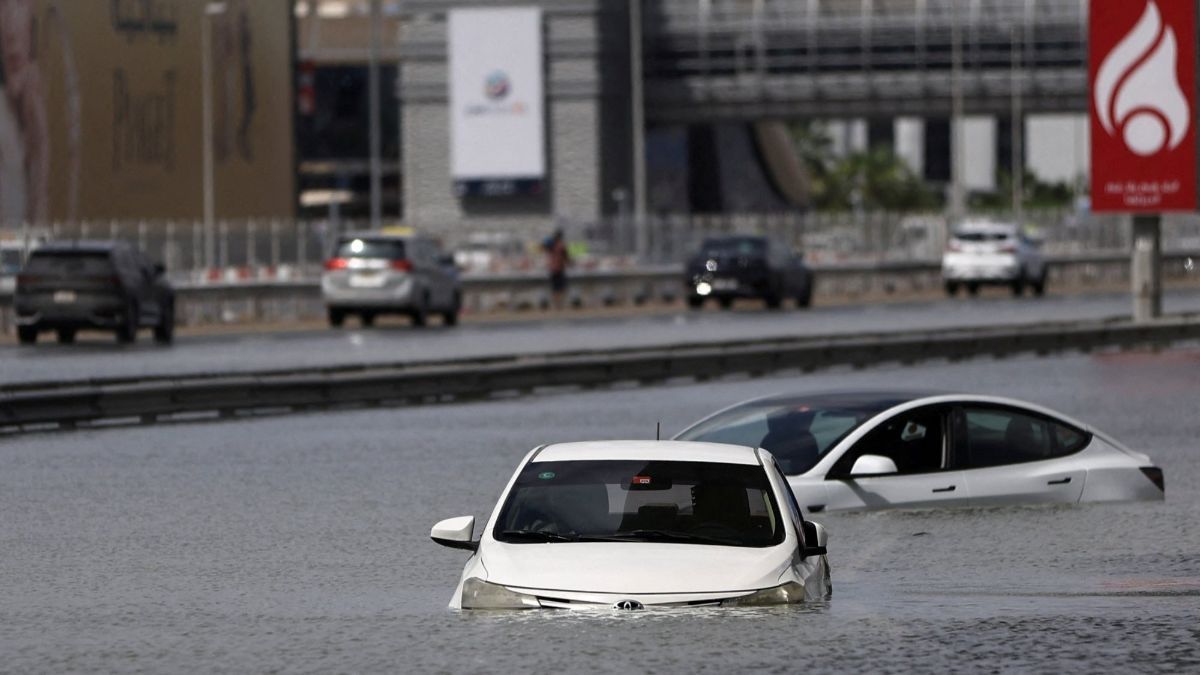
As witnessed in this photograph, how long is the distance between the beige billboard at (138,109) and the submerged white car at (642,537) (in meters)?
72.9

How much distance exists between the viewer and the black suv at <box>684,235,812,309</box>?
176 feet

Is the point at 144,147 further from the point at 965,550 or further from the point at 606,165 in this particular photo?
A: the point at 965,550

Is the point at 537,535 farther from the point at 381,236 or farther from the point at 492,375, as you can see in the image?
the point at 381,236

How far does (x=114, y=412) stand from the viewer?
24.6 meters

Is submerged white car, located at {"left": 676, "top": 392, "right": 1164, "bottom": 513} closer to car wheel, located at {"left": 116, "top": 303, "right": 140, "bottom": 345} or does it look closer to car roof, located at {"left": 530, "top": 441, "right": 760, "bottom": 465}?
car roof, located at {"left": 530, "top": 441, "right": 760, "bottom": 465}

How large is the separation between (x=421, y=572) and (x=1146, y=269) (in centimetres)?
3101

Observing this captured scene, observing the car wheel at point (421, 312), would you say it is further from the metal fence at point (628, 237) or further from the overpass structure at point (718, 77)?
the overpass structure at point (718, 77)

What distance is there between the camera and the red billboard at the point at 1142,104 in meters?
41.2

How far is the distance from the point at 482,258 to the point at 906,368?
3749cm

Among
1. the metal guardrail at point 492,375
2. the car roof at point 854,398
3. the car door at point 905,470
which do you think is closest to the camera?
the car door at point 905,470

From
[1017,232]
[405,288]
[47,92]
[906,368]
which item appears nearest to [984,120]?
[47,92]

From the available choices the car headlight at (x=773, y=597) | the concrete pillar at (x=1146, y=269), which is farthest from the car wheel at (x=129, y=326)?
the car headlight at (x=773, y=597)

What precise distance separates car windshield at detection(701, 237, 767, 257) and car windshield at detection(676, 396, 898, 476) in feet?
124

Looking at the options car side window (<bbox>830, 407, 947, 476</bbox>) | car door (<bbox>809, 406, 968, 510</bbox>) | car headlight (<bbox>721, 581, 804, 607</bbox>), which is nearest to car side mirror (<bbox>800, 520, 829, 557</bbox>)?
car headlight (<bbox>721, 581, 804, 607</bbox>)
